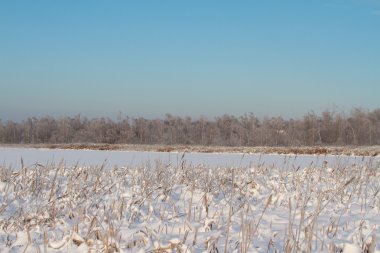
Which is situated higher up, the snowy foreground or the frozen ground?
the frozen ground

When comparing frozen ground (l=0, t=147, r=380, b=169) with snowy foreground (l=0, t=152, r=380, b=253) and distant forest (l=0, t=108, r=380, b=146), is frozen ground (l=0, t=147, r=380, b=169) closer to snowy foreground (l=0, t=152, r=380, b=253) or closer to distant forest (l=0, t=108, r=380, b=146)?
snowy foreground (l=0, t=152, r=380, b=253)

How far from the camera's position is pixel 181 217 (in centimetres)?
418

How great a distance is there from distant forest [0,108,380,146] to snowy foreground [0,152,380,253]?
30.2 metres

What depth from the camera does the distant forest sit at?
1417 inches

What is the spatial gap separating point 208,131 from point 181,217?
38.1 m

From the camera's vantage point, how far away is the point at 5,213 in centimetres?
420

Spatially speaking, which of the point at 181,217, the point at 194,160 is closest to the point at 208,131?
the point at 194,160

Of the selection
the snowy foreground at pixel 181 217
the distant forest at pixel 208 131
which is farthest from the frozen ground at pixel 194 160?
the distant forest at pixel 208 131

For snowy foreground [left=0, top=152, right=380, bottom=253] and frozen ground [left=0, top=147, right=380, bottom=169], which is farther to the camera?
frozen ground [left=0, top=147, right=380, bottom=169]

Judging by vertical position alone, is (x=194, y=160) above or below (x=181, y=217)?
above

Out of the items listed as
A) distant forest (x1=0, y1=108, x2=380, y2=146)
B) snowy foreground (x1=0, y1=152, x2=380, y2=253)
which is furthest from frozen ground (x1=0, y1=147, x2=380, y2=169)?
distant forest (x1=0, y1=108, x2=380, y2=146)

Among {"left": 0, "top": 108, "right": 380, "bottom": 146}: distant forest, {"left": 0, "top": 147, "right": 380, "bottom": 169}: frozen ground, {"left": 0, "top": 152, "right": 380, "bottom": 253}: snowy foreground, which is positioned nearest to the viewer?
{"left": 0, "top": 152, "right": 380, "bottom": 253}: snowy foreground

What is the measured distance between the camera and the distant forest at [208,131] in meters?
36.0

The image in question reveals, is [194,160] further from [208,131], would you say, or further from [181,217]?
[208,131]
